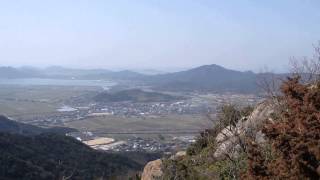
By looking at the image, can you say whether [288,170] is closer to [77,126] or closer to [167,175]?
[167,175]

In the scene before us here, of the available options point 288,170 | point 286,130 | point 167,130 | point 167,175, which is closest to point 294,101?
point 286,130

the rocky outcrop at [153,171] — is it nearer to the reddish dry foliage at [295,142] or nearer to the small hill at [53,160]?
the reddish dry foliage at [295,142]

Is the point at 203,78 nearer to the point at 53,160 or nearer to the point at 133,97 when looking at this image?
the point at 133,97

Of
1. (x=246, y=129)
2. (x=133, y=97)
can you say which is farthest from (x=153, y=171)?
(x=133, y=97)

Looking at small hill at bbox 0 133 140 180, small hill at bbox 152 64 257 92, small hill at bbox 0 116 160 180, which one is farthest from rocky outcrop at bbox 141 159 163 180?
small hill at bbox 152 64 257 92

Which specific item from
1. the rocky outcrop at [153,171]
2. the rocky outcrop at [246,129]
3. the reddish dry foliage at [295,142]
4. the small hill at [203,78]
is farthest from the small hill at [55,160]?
the small hill at [203,78]

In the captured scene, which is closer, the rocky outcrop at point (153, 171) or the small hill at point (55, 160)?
the rocky outcrop at point (153, 171)

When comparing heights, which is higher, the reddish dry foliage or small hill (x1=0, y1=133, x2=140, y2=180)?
the reddish dry foliage

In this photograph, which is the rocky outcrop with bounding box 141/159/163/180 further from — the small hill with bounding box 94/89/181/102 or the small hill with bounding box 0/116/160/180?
the small hill with bounding box 94/89/181/102
